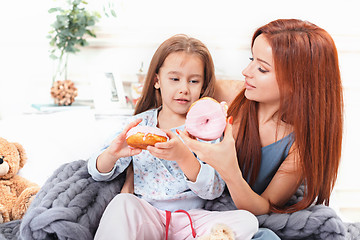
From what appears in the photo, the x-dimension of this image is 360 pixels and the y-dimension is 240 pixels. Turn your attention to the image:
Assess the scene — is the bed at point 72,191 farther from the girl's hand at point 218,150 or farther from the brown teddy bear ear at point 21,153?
the girl's hand at point 218,150

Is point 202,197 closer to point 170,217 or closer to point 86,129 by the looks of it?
point 170,217

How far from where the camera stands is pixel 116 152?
3.78 ft

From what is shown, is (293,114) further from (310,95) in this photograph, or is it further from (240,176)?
(240,176)

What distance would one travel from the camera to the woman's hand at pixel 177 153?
3.26 ft

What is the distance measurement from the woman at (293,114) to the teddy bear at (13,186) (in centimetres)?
73

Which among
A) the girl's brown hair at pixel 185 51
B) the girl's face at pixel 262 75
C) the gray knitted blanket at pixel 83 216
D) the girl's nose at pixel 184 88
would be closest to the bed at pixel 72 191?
the gray knitted blanket at pixel 83 216

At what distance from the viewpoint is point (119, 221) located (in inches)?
38.9

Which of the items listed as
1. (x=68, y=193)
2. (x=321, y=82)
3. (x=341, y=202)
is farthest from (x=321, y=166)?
(x=341, y=202)

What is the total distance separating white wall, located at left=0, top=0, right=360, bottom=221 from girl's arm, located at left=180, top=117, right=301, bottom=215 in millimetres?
907

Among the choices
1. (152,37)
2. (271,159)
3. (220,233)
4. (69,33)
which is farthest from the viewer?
(152,37)

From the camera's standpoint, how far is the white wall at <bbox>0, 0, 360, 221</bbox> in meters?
1.96

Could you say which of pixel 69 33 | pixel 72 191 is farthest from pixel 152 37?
pixel 72 191

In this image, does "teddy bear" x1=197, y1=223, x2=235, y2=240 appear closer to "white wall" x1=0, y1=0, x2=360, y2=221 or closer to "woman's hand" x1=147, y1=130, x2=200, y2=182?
"woman's hand" x1=147, y1=130, x2=200, y2=182

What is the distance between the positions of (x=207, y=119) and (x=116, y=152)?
0.32 m
